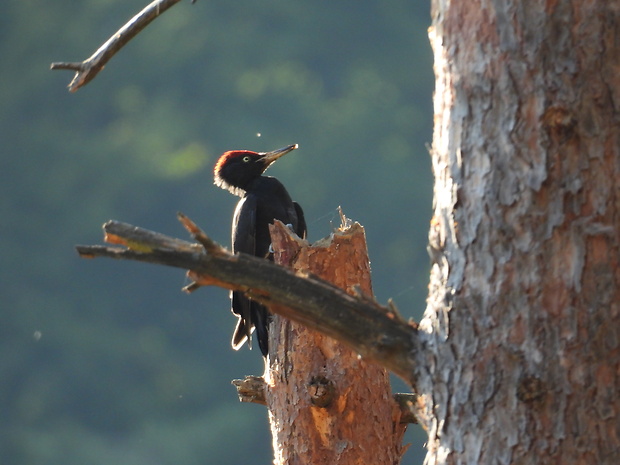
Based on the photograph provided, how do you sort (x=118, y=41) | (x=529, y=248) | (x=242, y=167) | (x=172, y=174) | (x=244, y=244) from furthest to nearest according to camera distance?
(x=172, y=174) → (x=242, y=167) → (x=244, y=244) → (x=118, y=41) → (x=529, y=248)

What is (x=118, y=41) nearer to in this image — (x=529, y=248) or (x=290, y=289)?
(x=290, y=289)

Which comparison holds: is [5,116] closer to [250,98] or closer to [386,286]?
[250,98]

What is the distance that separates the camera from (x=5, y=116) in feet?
48.3

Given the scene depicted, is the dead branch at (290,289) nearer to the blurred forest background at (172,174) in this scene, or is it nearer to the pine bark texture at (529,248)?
the pine bark texture at (529,248)

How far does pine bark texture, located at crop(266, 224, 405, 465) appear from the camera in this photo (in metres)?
3.20

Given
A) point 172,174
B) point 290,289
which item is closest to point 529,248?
point 290,289

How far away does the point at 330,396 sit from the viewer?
10.5 feet

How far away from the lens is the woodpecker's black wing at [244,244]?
4406mm

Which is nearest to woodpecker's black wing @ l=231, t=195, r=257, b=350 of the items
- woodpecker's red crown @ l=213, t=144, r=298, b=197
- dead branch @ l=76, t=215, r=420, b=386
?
woodpecker's red crown @ l=213, t=144, r=298, b=197

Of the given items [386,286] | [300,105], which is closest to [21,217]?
[300,105]

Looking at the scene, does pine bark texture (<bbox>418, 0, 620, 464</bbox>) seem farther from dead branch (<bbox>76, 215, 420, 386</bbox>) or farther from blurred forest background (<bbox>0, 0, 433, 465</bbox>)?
blurred forest background (<bbox>0, 0, 433, 465</bbox>)

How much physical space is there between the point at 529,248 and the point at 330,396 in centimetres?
153

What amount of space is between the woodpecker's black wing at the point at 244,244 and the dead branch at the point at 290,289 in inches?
99.6

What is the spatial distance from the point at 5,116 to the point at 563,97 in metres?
Result: 13.8
